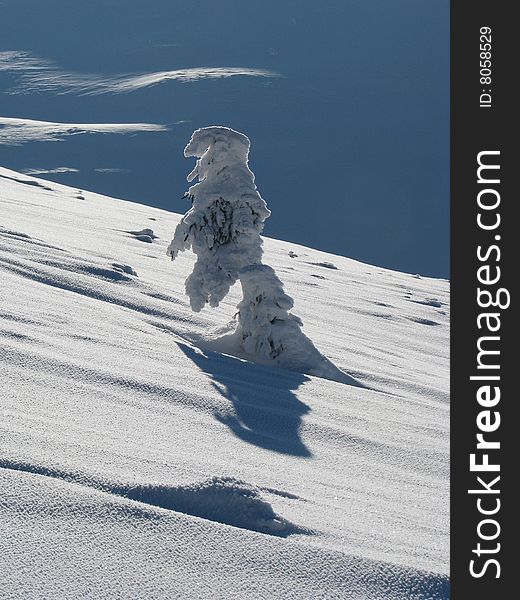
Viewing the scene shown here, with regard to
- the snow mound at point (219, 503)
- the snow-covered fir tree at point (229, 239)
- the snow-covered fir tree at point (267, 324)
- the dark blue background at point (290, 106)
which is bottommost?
the snow mound at point (219, 503)

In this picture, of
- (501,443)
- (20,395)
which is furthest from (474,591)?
(20,395)

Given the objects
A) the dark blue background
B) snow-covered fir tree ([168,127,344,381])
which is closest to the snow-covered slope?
snow-covered fir tree ([168,127,344,381])

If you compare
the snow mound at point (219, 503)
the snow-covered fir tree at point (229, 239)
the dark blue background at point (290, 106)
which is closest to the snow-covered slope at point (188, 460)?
the snow mound at point (219, 503)

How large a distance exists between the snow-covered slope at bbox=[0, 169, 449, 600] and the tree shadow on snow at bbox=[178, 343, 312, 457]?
3 cm

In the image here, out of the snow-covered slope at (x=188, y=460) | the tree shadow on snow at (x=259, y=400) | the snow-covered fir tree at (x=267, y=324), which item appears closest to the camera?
the snow-covered slope at (x=188, y=460)

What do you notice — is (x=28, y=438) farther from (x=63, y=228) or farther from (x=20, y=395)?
(x=63, y=228)

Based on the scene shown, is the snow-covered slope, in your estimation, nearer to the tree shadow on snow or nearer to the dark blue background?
the tree shadow on snow

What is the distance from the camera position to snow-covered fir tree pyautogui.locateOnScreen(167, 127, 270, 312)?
1094 cm

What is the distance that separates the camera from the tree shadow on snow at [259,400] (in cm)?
644

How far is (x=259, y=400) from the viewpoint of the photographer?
7906 millimetres

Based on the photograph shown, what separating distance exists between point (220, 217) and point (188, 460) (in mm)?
6111

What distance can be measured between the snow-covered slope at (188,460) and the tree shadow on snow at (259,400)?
3 centimetres

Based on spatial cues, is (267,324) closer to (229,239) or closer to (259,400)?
(229,239)

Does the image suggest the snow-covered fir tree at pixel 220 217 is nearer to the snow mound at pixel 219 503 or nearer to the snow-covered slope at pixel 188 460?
the snow-covered slope at pixel 188 460
